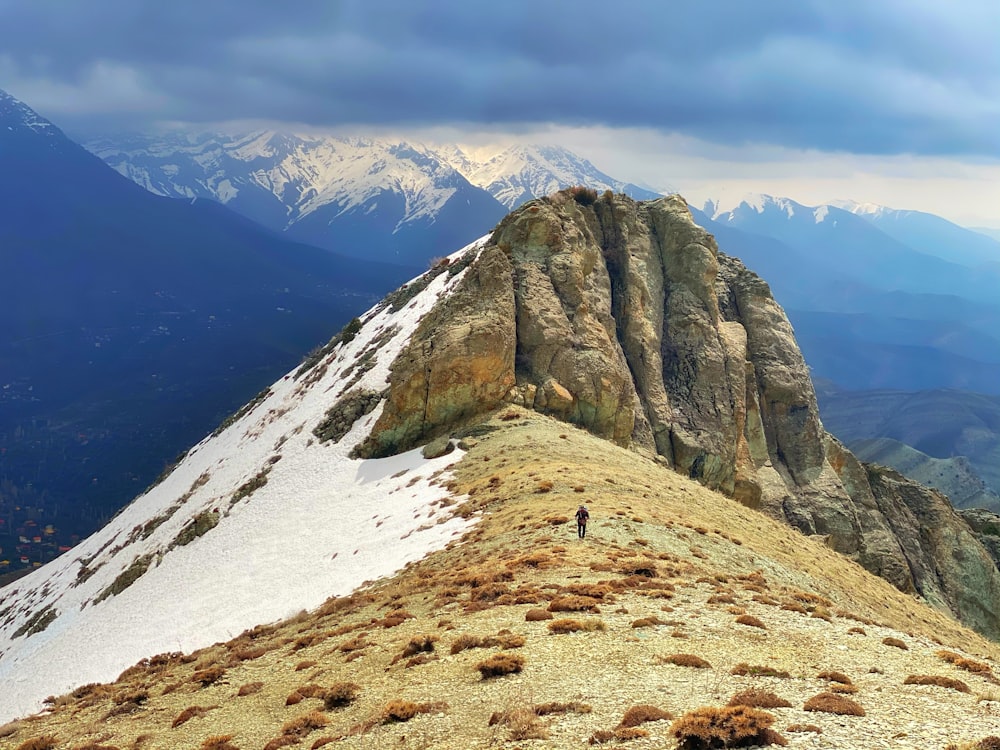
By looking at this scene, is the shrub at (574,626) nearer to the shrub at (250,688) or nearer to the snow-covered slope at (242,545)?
the shrub at (250,688)

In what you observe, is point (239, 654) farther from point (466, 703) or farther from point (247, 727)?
point (466, 703)

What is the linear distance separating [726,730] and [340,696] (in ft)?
30.2

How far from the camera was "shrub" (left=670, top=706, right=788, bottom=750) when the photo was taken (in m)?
10.9

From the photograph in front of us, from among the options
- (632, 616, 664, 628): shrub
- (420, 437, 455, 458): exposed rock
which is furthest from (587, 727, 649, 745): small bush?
(420, 437, 455, 458): exposed rock

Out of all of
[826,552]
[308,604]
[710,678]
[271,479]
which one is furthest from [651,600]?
[271,479]

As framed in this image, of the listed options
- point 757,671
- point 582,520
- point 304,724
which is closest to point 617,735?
point 757,671

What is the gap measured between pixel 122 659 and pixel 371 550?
15.9 metres

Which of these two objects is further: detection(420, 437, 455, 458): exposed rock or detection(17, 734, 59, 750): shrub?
detection(420, 437, 455, 458): exposed rock

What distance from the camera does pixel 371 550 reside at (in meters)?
33.4

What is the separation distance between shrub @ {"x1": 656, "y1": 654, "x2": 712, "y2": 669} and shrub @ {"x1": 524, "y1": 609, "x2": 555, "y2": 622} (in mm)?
3940

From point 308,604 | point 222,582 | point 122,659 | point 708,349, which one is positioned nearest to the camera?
point 308,604

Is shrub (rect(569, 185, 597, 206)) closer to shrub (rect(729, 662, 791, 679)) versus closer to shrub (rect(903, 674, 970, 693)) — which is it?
shrub (rect(729, 662, 791, 679))

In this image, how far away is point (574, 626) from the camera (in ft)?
56.9

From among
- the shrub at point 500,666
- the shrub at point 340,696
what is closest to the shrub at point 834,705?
the shrub at point 500,666
